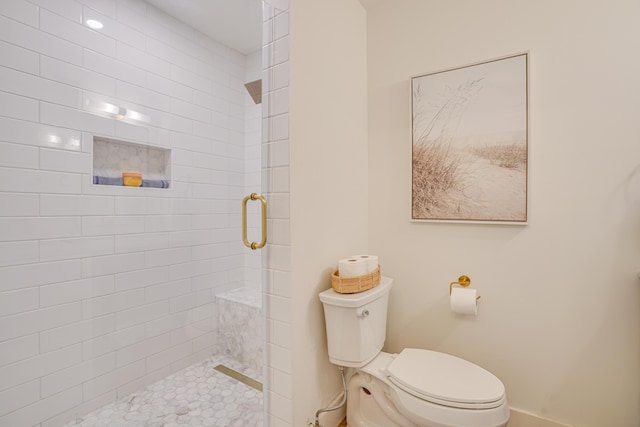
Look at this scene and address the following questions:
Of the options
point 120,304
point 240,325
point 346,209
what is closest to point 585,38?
point 346,209

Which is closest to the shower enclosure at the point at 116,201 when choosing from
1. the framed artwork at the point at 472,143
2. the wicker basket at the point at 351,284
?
the wicker basket at the point at 351,284

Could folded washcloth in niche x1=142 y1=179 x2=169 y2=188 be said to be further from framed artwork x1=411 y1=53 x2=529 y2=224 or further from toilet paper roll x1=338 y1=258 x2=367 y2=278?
framed artwork x1=411 y1=53 x2=529 y2=224

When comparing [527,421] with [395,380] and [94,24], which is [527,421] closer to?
[395,380]

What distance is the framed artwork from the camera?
1.45 m

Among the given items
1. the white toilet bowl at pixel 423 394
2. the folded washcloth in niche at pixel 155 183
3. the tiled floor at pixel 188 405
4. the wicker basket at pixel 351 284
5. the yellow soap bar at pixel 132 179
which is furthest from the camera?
the folded washcloth in niche at pixel 155 183

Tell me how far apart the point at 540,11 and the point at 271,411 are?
7.34 feet

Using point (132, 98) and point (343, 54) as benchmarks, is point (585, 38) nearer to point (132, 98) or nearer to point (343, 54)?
point (343, 54)

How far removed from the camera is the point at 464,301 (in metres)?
1.46

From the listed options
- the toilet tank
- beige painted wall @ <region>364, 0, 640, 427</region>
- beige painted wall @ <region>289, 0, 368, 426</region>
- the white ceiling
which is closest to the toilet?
the toilet tank

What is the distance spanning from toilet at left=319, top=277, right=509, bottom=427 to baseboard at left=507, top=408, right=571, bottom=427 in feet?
1.42

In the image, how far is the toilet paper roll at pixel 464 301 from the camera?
Answer: 1.45 m

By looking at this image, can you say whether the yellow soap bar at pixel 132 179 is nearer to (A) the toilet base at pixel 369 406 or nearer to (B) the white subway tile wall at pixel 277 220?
(B) the white subway tile wall at pixel 277 220

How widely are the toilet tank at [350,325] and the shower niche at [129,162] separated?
1.42 meters

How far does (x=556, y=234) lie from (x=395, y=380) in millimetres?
1013
